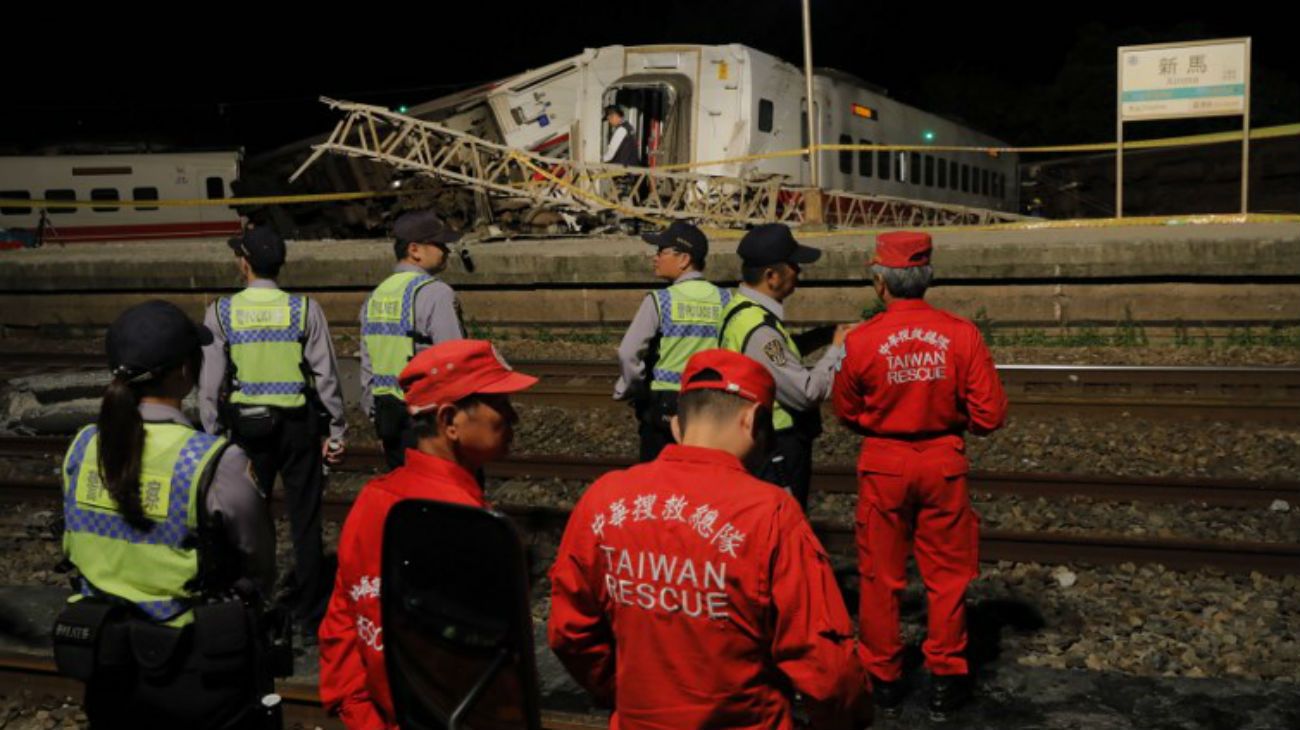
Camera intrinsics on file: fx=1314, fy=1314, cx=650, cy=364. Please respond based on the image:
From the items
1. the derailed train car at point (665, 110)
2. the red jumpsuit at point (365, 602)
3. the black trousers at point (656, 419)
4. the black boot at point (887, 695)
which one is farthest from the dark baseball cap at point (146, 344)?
the derailed train car at point (665, 110)

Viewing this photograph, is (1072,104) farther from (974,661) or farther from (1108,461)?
(974,661)

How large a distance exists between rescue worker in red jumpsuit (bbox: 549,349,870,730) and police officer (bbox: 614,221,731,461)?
320 centimetres

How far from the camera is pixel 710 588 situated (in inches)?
116

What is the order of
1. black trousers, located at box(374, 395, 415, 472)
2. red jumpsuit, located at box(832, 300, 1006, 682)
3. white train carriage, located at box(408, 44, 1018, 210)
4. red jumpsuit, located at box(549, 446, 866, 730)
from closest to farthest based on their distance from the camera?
red jumpsuit, located at box(549, 446, 866, 730) → red jumpsuit, located at box(832, 300, 1006, 682) → black trousers, located at box(374, 395, 415, 472) → white train carriage, located at box(408, 44, 1018, 210)

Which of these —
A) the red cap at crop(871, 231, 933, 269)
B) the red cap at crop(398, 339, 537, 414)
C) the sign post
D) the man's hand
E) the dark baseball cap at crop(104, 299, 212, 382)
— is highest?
the sign post

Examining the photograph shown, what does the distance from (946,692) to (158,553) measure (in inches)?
130

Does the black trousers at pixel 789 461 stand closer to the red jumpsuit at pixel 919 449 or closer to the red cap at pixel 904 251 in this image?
the red jumpsuit at pixel 919 449

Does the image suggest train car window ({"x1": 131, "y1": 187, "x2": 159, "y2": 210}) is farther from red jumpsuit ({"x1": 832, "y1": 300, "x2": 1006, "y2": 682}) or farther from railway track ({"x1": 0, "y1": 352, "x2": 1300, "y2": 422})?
red jumpsuit ({"x1": 832, "y1": 300, "x2": 1006, "y2": 682})

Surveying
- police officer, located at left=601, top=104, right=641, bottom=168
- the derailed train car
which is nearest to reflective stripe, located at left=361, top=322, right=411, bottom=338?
the derailed train car

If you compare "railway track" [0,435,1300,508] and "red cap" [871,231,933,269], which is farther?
"railway track" [0,435,1300,508]

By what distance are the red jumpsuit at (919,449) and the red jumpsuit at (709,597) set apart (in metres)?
2.23

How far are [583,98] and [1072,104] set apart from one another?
2964 centimetres

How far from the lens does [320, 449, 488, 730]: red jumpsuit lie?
329 cm

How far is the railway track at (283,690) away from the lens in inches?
210
